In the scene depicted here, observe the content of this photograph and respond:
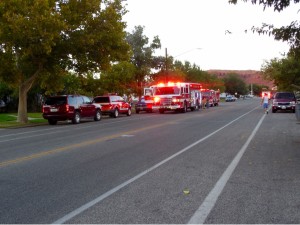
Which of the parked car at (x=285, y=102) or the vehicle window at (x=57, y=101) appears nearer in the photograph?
the vehicle window at (x=57, y=101)

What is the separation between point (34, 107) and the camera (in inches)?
1905

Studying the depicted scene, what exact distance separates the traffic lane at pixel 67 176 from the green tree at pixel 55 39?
11.4m

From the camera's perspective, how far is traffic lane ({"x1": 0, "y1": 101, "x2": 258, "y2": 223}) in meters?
6.29

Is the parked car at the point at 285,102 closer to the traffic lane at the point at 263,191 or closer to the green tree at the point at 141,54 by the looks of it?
the green tree at the point at 141,54

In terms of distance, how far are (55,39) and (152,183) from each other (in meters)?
18.6

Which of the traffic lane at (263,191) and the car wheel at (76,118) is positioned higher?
the car wheel at (76,118)

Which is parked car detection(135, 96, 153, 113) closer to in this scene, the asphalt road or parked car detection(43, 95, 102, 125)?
parked car detection(43, 95, 102, 125)

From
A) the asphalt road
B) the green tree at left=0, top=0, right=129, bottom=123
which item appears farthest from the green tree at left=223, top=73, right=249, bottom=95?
the asphalt road

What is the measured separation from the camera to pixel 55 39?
81.3ft

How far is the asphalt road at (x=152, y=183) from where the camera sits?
19.3 feet

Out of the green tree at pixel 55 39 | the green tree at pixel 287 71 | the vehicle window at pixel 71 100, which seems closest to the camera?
the green tree at pixel 55 39

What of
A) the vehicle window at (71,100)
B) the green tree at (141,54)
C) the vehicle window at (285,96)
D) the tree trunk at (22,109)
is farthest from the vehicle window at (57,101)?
the green tree at (141,54)

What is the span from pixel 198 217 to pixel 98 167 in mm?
4323

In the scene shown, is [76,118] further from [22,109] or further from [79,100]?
[22,109]
